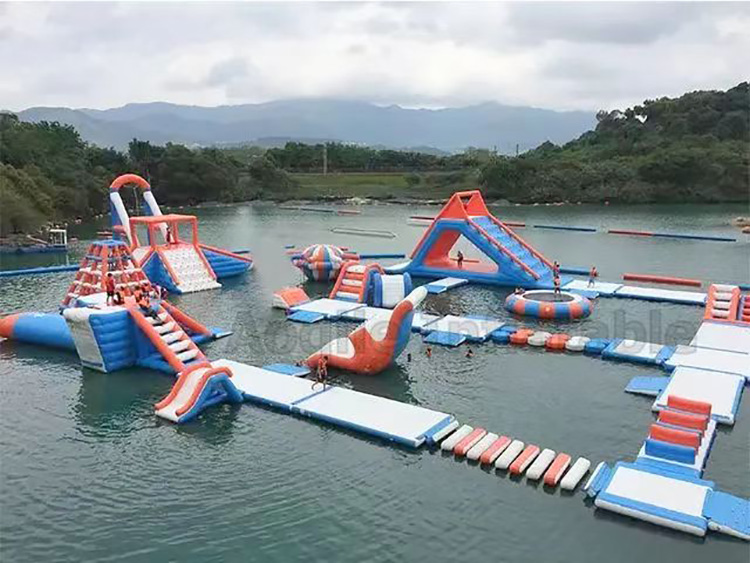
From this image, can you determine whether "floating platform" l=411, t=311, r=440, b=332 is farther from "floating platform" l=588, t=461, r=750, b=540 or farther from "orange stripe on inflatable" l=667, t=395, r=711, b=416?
"floating platform" l=588, t=461, r=750, b=540

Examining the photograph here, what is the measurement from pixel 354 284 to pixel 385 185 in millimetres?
70632

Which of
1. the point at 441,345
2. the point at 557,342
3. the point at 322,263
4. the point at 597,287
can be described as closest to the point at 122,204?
the point at 322,263

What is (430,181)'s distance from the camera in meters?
94.1

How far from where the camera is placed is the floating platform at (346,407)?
1398 centimetres

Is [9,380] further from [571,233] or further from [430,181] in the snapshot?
[430,181]

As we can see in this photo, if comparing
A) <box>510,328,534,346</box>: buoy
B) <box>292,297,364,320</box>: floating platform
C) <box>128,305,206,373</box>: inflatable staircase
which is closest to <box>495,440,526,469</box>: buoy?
<box>510,328,534,346</box>: buoy

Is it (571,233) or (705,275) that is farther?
(571,233)

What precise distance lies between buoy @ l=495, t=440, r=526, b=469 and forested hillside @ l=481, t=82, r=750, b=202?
6638 centimetres

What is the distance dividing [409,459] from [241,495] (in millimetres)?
3268

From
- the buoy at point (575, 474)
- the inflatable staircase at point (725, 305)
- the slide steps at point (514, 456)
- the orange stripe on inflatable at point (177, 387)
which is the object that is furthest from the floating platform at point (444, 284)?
the buoy at point (575, 474)

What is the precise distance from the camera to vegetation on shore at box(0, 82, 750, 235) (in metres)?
62.9

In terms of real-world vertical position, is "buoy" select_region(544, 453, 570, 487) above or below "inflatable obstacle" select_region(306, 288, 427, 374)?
below

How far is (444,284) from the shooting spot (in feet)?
93.9

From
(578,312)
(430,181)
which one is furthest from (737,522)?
(430,181)
